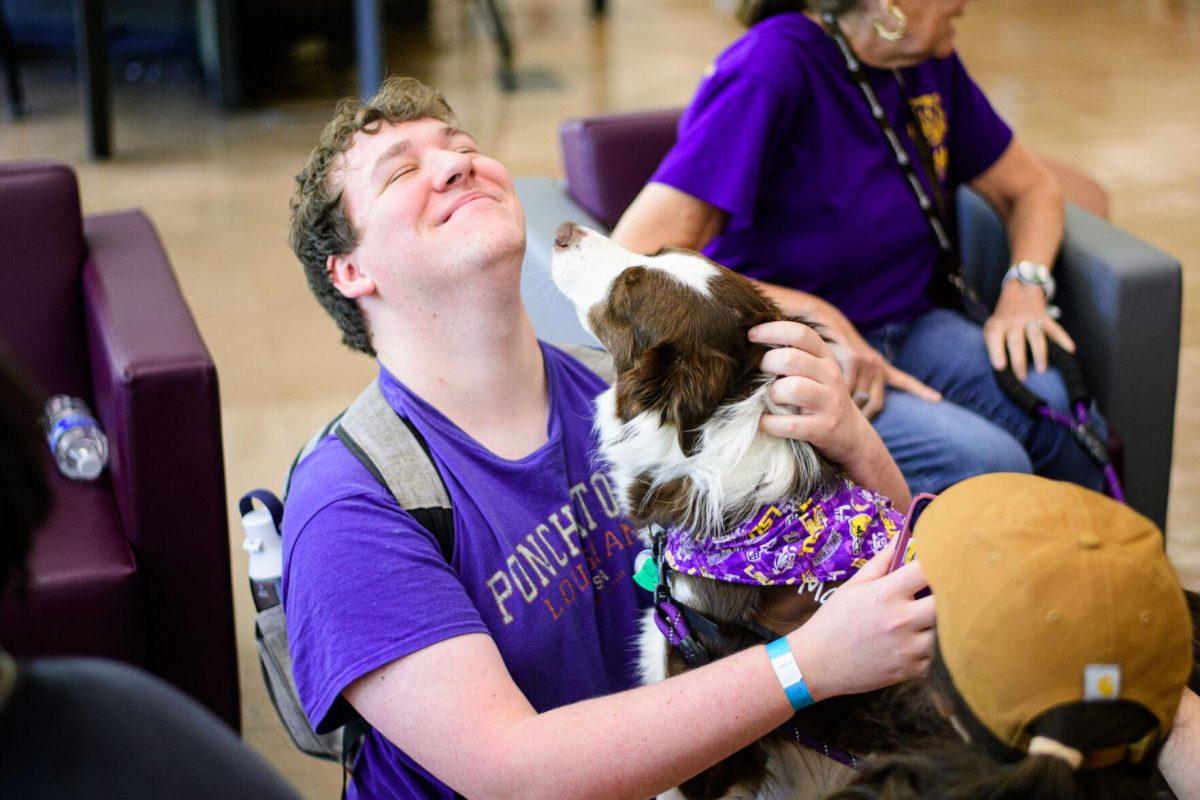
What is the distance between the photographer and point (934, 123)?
2354mm

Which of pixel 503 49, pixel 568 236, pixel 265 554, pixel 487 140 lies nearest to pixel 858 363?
pixel 568 236

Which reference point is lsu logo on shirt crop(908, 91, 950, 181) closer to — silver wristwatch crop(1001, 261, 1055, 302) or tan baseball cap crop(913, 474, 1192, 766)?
silver wristwatch crop(1001, 261, 1055, 302)

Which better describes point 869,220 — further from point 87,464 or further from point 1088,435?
point 87,464

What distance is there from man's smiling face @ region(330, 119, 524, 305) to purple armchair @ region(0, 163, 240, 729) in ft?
2.00

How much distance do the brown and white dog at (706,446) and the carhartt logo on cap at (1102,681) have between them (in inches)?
22.1

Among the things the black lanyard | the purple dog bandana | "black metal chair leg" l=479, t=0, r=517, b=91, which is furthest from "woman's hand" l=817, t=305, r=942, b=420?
"black metal chair leg" l=479, t=0, r=517, b=91

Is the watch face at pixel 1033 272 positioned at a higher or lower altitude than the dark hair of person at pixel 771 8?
lower

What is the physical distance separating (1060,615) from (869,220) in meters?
1.48

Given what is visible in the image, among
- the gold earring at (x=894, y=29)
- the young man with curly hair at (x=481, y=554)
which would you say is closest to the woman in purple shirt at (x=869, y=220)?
the gold earring at (x=894, y=29)

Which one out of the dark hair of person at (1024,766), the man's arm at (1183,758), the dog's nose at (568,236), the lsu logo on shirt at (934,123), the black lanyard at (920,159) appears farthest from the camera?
the lsu logo on shirt at (934,123)

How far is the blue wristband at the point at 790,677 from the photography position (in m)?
1.18

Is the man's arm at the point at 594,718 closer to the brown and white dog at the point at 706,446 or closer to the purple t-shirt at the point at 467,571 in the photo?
the purple t-shirt at the point at 467,571

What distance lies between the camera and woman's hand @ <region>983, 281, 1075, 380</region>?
7.46 ft

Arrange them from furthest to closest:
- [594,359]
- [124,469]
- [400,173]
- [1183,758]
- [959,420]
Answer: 1. [959,420]
2. [124,469]
3. [594,359]
4. [400,173]
5. [1183,758]
